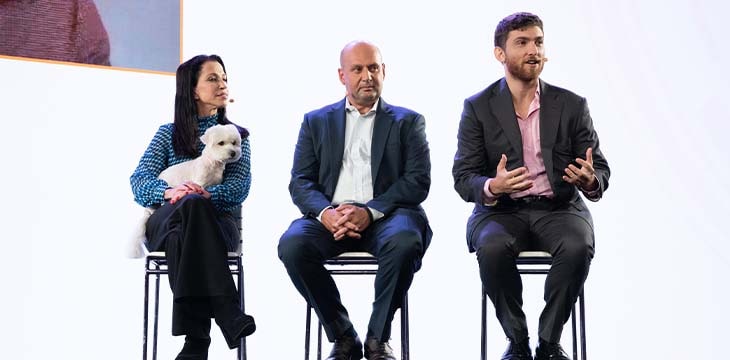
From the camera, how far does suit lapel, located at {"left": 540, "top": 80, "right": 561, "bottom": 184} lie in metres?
3.41

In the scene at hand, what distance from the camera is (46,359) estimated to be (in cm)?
402

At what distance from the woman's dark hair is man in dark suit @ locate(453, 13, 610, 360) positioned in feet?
3.37

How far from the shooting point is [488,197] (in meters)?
3.31

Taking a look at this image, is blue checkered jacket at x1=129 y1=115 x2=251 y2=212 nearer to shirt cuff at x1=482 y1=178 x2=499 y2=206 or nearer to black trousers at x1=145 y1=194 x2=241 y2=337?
black trousers at x1=145 y1=194 x2=241 y2=337

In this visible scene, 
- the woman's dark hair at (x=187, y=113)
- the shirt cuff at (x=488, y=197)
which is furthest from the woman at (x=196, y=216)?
the shirt cuff at (x=488, y=197)

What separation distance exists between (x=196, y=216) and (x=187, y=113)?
0.67 m

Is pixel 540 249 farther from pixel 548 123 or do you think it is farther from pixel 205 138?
pixel 205 138

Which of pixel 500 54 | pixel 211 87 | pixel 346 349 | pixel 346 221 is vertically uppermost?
pixel 500 54

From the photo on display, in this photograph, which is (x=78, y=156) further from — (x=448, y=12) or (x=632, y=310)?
(x=632, y=310)

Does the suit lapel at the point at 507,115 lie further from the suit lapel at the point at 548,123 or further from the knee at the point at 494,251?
the knee at the point at 494,251

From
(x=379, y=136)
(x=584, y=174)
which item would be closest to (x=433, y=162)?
(x=379, y=136)

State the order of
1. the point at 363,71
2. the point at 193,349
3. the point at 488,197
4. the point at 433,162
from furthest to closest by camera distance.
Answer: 1. the point at 433,162
2. the point at 363,71
3. the point at 488,197
4. the point at 193,349

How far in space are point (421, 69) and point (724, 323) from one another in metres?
1.92

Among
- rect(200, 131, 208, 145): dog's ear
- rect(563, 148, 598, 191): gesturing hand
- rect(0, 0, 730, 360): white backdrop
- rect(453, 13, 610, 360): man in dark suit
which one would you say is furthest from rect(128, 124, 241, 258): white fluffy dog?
rect(563, 148, 598, 191): gesturing hand
